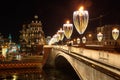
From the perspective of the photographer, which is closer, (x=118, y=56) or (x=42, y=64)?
(x=118, y=56)

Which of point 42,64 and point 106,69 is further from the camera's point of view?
point 42,64

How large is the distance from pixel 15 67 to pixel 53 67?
1140cm

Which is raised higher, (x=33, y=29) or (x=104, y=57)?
(x=33, y=29)

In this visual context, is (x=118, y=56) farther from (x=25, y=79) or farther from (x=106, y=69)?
(x=25, y=79)

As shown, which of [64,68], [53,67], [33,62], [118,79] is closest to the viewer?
[118,79]

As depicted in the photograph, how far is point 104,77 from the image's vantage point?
1336 cm

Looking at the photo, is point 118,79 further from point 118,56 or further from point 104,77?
point 104,77

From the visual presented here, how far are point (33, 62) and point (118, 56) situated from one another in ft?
220

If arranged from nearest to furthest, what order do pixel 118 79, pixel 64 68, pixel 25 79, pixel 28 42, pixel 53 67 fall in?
pixel 118 79 → pixel 25 79 → pixel 64 68 → pixel 53 67 → pixel 28 42

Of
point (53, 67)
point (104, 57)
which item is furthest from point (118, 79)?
point (53, 67)

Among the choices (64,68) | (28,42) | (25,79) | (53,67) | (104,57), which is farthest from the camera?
(28,42)

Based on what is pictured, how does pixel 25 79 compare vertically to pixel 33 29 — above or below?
below

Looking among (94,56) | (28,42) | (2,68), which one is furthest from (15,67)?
(28,42)

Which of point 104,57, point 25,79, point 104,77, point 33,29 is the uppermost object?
point 33,29
